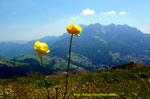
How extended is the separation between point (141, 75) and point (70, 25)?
45.9 ft

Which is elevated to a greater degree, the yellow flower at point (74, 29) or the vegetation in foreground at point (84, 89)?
the yellow flower at point (74, 29)

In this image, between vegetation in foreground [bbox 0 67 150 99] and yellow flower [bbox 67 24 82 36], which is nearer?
yellow flower [bbox 67 24 82 36]

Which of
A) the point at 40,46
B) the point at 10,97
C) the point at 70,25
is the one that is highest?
the point at 70,25

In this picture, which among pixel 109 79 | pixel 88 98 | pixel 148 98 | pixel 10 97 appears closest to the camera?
pixel 148 98

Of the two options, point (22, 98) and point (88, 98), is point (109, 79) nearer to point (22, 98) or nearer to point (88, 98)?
point (88, 98)

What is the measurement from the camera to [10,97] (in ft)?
27.3

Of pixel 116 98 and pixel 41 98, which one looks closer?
pixel 116 98

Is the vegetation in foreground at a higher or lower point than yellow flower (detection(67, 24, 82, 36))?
lower

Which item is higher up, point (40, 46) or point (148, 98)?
point (40, 46)

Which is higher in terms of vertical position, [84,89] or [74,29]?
[74,29]

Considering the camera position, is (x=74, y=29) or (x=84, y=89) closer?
(x=74, y=29)

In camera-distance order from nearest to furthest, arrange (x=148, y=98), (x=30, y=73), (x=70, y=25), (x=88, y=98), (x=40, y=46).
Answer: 1. (x=40, y=46)
2. (x=70, y=25)
3. (x=148, y=98)
4. (x=88, y=98)
5. (x=30, y=73)

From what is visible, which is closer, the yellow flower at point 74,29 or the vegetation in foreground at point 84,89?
the yellow flower at point 74,29

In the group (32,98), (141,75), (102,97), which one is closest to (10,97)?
(32,98)
